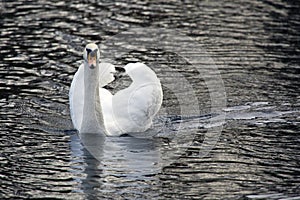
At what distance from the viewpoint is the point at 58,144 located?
497 inches

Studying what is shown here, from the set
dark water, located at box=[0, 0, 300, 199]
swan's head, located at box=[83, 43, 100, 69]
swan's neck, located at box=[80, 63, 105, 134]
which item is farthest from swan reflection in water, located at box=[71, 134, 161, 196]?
swan's head, located at box=[83, 43, 100, 69]

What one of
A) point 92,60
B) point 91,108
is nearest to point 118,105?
point 91,108

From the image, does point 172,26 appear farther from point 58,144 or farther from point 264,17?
point 58,144

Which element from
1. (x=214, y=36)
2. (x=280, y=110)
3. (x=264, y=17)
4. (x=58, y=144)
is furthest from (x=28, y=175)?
(x=264, y=17)

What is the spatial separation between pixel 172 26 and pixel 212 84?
14.5 feet

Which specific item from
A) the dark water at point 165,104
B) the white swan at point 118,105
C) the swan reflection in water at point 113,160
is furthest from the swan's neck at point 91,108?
the dark water at point 165,104

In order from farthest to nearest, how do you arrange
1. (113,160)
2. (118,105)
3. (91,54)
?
1. (118,105)
2. (91,54)
3. (113,160)

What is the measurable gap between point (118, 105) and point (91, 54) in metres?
1.22

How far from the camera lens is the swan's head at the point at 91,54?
12.3m

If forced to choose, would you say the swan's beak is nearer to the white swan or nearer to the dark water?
the white swan

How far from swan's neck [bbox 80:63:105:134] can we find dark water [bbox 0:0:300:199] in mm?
319

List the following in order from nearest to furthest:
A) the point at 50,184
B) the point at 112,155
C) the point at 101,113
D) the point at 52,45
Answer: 1. the point at 50,184
2. the point at 112,155
3. the point at 101,113
4. the point at 52,45

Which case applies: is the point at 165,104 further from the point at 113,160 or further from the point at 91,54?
the point at 113,160

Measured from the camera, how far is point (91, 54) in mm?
12383
